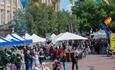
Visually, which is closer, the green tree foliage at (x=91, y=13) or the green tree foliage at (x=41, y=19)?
the green tree foliage at (x=41, y=19)

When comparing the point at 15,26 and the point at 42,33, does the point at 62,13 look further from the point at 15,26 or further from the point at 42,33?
the point at 15,26

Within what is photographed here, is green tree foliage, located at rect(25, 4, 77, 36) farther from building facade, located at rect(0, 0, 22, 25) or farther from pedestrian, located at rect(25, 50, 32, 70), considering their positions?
pedestrian, located at rect(25, 50, 32, 70)

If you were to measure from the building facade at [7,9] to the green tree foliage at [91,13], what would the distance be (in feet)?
61.7

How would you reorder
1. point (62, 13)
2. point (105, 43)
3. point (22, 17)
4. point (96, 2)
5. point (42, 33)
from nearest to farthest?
point (105, 43), point (22, 17), point (42, 33), point (62, 13), point (96, 2)

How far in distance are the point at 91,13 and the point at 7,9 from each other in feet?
85.8

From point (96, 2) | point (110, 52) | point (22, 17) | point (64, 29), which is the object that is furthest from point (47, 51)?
point (96, 2)

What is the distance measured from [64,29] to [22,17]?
10.5m

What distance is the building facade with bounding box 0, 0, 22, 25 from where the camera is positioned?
55.2m

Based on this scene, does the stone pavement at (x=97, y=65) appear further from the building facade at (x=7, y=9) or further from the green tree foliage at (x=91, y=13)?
the green tree foliage at (x=91, y=13)

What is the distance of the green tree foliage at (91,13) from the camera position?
76.2 meters

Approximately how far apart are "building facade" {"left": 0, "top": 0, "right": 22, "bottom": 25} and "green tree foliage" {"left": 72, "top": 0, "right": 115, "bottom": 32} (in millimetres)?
18819

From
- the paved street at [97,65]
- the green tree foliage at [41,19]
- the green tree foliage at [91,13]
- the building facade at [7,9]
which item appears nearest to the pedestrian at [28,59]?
the paved street at [97,65]

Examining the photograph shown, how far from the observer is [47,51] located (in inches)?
1538

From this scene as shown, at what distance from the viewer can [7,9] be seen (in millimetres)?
56281
